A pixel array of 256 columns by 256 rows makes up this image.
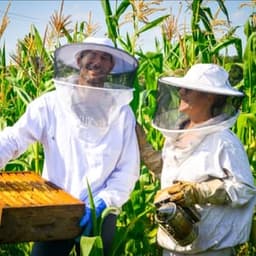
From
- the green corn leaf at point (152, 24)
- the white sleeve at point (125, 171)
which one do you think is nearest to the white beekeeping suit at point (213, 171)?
the white sleeve at point (125, 171)

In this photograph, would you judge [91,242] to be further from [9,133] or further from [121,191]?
[9,133]

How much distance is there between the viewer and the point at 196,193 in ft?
8.23

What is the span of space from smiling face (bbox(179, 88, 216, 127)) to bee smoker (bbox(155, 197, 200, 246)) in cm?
39

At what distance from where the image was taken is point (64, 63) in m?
2.98

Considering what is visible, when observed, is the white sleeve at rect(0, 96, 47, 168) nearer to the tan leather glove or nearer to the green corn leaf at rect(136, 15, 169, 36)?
the tan leather glove

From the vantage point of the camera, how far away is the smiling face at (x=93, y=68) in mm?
2793

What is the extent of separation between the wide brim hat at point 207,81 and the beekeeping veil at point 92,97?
254mm

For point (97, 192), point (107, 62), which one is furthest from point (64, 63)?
point (97, 192)

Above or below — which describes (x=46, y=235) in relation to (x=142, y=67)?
below

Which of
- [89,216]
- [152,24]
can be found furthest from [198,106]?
[152,24]

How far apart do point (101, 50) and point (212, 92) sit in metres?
0.55

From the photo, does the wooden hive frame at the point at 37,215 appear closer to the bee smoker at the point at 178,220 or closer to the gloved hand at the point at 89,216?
the gloved hand at the point at 89,216

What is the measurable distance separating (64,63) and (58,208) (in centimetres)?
90

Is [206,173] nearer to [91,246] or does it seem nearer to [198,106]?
[198,106]
